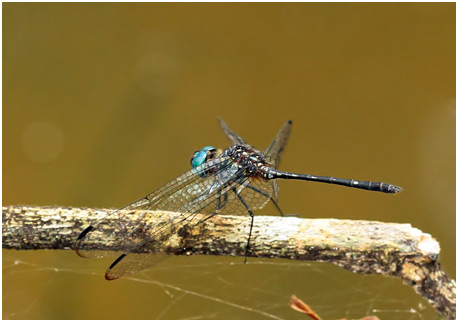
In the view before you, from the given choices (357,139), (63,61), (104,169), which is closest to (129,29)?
(63,61)

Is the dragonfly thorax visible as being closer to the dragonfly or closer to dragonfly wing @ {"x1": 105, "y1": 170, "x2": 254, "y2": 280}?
the dragonfly

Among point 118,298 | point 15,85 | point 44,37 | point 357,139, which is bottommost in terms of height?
point 118,298

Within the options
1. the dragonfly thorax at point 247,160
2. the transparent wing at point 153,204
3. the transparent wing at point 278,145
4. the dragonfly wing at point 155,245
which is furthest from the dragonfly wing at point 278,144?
the dragonfly wing at point 155,245

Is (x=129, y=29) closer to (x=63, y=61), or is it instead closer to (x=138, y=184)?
(x=63, y=61)

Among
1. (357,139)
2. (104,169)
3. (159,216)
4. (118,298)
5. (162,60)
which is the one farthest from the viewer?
(162,60)

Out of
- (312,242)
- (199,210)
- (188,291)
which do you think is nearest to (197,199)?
(199,210)

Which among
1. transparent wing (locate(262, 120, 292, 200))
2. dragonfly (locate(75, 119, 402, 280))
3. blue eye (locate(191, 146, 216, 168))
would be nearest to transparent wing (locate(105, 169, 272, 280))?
dragonfly (locate(75, 119, 402, 280))
